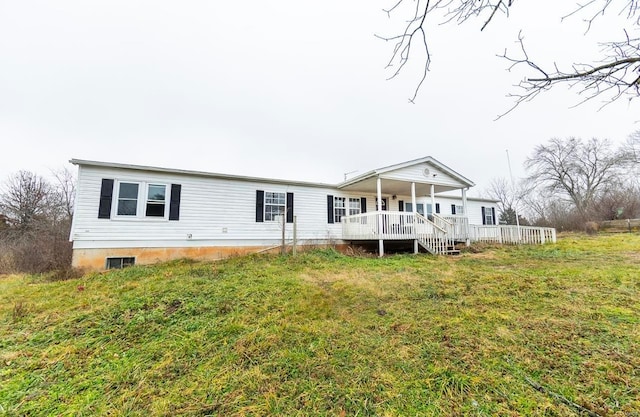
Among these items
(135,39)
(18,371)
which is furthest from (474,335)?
(135,39)

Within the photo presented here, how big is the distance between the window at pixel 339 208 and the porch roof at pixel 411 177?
64cm

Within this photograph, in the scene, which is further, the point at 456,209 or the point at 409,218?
Result: the point at 456,209

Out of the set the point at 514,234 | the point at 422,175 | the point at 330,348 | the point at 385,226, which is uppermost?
the point at 422,175

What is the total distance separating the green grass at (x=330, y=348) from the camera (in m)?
2.01

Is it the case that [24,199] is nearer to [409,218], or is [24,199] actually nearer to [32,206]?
[32,206]

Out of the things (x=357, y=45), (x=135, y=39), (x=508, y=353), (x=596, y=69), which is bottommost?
(x=508, y=353)

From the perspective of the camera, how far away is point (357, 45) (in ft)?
10.2

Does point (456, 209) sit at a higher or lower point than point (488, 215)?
higher

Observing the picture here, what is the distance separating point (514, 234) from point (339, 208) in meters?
8.95

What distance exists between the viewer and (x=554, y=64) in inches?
78.2

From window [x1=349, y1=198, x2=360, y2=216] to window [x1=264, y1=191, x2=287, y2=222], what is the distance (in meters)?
3.47

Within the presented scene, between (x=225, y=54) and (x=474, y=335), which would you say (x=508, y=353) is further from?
(x=225, y=54)

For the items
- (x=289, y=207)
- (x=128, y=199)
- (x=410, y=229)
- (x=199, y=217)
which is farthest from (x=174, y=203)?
(x=410, y=229)

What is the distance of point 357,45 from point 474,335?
3.74 metres
